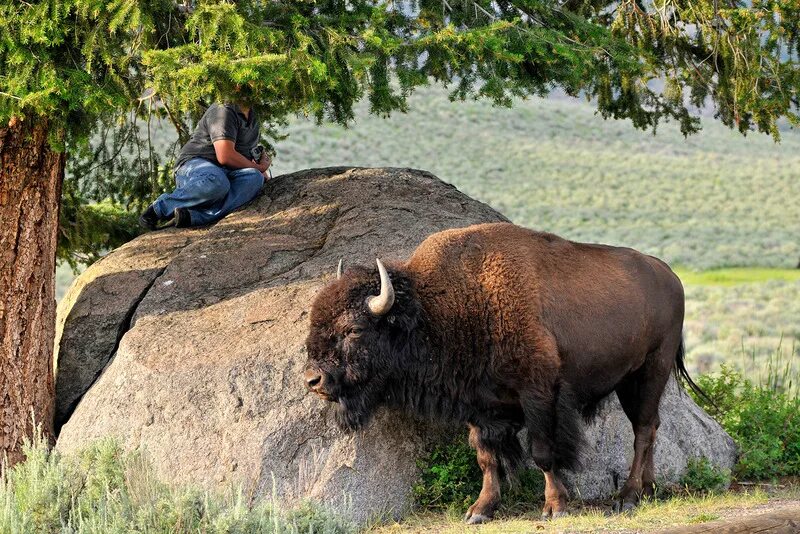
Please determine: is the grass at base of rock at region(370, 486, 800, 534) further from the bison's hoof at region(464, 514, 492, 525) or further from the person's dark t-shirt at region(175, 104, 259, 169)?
the person's dark t-shirt at region(175, 104, 259, 169)

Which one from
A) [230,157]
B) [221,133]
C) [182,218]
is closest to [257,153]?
[230,157]

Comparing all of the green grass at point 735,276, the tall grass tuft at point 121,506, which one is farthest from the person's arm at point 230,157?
the green grass at point 735,276

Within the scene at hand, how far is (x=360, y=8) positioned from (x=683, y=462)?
484cm

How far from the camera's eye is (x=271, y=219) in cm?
1025

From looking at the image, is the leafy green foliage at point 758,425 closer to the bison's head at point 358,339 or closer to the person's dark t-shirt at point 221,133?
the bison's head at point 358,339

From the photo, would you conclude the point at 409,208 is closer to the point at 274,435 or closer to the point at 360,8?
the point at 360,8

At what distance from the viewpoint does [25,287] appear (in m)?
9.25

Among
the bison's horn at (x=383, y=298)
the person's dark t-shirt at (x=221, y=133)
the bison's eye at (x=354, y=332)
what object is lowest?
the bison's eye at (x=354, y=332)

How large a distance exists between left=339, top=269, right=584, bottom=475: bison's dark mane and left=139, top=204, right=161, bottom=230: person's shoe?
3.66 metres

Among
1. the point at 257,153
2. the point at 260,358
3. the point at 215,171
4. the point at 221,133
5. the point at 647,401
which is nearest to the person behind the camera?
the point at 260,358

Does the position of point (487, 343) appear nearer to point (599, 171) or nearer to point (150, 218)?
point (150, 218)

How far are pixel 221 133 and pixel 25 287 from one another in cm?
230

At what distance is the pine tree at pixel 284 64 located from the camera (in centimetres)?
798

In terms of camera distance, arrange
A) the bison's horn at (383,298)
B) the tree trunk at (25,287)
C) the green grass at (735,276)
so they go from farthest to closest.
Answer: the green grass at (735,276), the tree trunk at (25,287), the bison's horn at (383,298)
